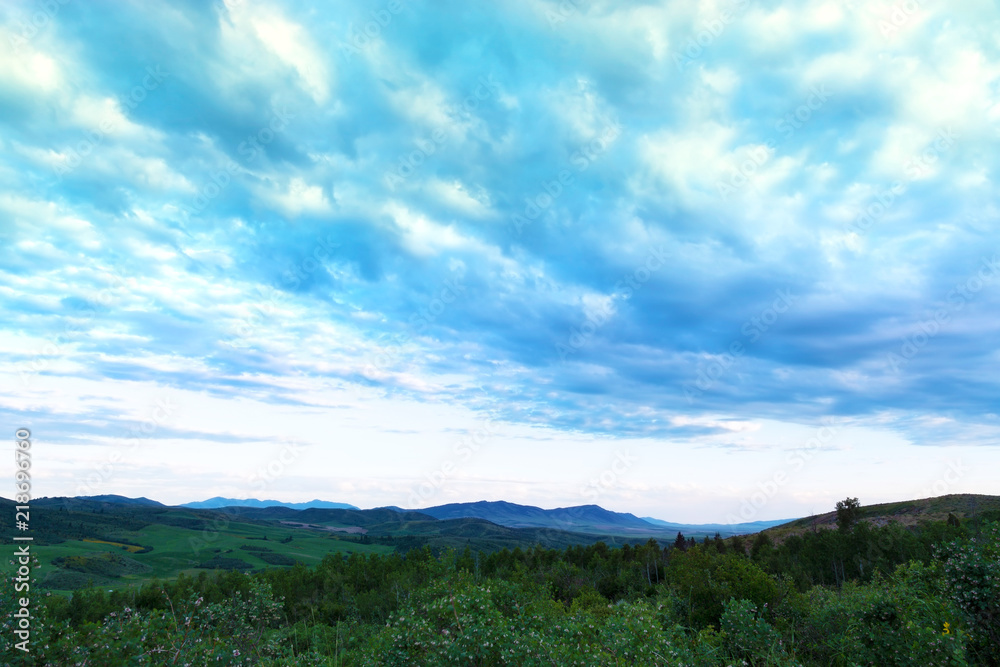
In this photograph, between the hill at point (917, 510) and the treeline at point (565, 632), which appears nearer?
the treeline at point (565, 632)

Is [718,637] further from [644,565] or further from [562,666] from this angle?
[644,565]

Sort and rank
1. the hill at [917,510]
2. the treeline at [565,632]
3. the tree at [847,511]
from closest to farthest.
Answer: the treeline at [565,632] < the tree at [847,511] < the hill at [917,510]

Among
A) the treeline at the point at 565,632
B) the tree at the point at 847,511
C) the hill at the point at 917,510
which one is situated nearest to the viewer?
the treeline at the point at 565,632

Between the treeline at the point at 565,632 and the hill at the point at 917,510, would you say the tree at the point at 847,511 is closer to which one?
the hill at the point at 917,510

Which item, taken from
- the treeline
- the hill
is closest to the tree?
the hill

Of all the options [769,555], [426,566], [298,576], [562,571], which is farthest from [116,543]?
[769,555]

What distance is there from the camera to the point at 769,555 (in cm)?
7781

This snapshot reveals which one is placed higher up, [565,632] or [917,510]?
[565,632]

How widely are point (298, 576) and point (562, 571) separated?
46306mm

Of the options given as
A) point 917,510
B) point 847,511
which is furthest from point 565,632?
point 917,510

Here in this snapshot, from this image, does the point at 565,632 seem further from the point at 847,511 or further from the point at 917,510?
the point at 917,510

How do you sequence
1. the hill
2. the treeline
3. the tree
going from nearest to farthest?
the treeline → the tree → the hill

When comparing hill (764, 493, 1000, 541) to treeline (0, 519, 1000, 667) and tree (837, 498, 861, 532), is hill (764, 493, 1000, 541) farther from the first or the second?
treeline (0, 519, 1000, 667)

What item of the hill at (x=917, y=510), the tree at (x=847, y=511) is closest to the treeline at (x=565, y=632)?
the tree at (x=847, y=511)
